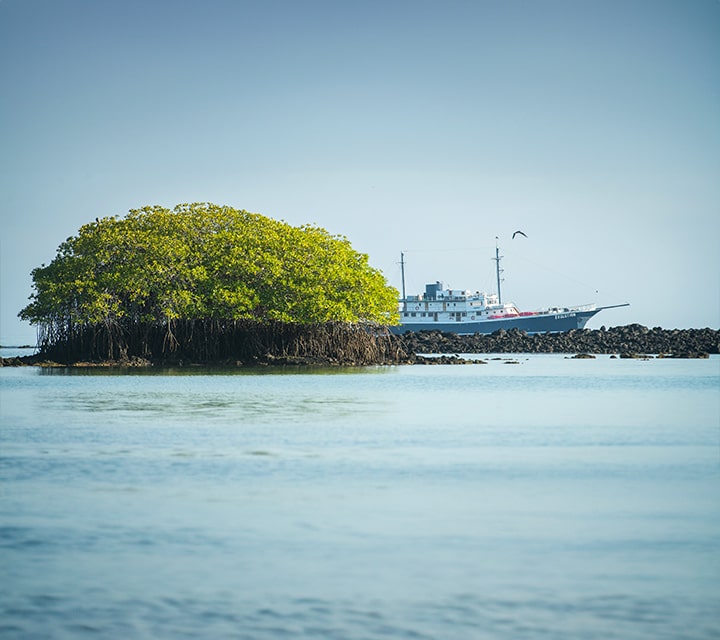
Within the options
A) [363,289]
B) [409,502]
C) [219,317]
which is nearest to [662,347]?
[363,289]

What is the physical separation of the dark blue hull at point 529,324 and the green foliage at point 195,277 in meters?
48.6

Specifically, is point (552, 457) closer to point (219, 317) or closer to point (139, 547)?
point (139, 547)

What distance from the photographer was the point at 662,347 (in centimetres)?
6022

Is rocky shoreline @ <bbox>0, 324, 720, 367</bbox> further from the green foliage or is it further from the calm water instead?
the calm water

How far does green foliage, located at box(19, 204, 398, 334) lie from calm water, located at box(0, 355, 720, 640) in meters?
18.7

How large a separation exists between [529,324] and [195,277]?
56.3m

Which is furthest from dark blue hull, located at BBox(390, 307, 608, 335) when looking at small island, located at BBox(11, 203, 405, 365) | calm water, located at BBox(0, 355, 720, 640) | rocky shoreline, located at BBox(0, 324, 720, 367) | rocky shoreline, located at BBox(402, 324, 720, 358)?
calm water, located at BBox(0, 355, 720, 640)

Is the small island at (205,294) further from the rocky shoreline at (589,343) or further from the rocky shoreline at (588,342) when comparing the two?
the rocky shoreline at (588,342)

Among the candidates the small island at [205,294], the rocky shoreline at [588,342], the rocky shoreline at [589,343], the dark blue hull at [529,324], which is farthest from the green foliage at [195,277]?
the dark blue hull at [529,324]

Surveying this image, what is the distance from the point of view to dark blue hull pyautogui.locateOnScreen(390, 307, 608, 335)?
86.1 metres

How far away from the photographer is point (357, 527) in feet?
24.8

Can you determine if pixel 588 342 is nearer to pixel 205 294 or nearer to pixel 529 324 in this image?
pixel 529 324

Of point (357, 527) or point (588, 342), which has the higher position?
point (588, 342)

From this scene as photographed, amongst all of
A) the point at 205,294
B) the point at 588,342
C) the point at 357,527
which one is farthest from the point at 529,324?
the point at 357,527
